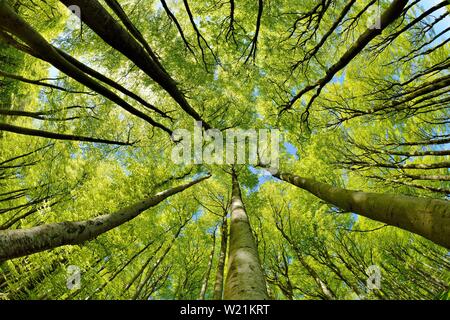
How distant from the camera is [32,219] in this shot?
18.1ft

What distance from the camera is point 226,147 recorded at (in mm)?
10391

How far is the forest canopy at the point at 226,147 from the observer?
2.80 meters

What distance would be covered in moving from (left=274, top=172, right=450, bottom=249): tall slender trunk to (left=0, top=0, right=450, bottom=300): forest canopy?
0.02 m

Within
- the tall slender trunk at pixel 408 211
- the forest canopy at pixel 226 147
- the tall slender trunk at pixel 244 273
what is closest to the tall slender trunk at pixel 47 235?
the forest canopy at pixel 226 147

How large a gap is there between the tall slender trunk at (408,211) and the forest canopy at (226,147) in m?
0.02

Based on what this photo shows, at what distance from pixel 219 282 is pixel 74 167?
6402 millimetres

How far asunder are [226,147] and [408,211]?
8.59 m

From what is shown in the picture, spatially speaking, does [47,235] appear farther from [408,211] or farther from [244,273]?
[408,211]

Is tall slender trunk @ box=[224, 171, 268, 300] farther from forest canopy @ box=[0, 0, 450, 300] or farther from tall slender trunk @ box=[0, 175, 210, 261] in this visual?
tall slender trunk @ box=[0, 175, 210, 261]

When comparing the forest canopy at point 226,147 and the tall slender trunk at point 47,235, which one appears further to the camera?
the forest canopy at point 226,147

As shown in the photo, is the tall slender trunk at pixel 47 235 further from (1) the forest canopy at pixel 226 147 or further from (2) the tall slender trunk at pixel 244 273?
(2) the tall slender trunk at pixel 244 273
